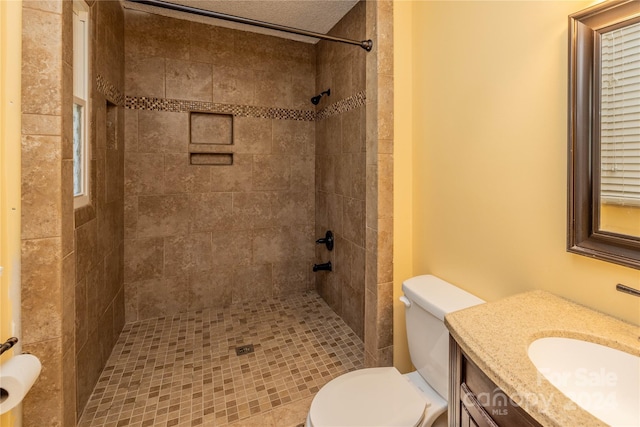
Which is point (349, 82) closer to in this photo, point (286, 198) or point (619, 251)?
point (286, 198)

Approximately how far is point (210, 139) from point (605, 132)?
2.64 meters

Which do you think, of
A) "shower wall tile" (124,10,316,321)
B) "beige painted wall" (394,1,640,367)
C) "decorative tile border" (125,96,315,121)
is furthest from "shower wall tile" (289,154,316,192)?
"beige painted wall" (394,1,640,367)

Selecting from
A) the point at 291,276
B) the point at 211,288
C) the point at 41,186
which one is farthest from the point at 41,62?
the point at 291,276

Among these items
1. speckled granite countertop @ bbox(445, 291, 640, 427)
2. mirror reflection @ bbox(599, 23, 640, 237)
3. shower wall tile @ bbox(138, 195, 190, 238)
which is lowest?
speckled granite countertop @ bbox(445, 291, 640, 427)

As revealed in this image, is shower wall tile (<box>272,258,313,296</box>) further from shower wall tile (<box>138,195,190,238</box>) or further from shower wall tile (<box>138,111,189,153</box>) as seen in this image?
shower wall tile (<box>138,111,189,153</box>)

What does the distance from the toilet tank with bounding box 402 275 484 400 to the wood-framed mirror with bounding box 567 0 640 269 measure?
461 millimetres

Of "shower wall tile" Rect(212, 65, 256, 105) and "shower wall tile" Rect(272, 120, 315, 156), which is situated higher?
"shower wall tile" Rect(212, 65, 256, 105)

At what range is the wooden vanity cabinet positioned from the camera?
25.5 inches

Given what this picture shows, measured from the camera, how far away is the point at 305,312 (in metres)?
2.71

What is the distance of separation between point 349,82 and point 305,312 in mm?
2022

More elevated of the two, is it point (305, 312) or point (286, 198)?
point (286, 198)

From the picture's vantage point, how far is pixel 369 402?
1.16 m

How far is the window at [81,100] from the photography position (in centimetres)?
160

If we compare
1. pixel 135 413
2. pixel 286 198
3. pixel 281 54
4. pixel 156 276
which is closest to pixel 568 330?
pixel 135 413
